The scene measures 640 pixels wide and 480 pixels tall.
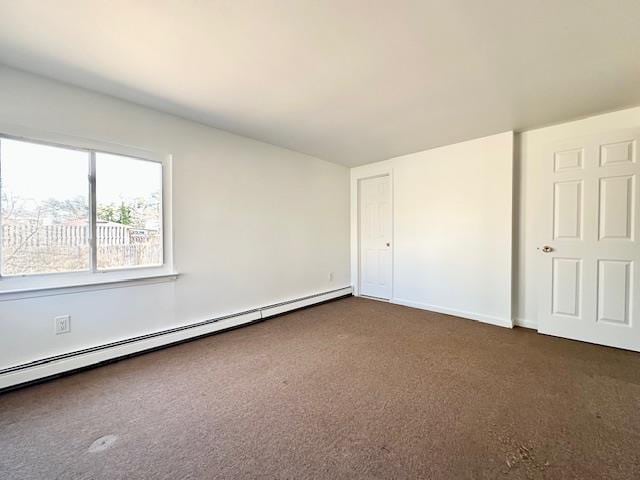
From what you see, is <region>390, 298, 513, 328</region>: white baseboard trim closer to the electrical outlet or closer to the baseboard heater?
the baseboard heater

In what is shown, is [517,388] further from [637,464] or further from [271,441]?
[271,441]

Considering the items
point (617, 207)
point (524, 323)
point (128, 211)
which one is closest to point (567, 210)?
point (617, 207)

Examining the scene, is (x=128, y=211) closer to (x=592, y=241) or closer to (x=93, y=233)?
(x=93, y=233)

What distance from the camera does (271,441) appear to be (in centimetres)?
151

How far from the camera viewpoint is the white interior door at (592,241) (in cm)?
261

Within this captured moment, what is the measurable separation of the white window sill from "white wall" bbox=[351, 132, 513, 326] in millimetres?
3207

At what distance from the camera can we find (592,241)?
2.78 m

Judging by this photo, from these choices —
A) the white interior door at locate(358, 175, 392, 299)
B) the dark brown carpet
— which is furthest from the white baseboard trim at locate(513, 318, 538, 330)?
the white interior door at locate(358, 175, 392, 299)

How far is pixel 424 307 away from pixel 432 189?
67.8 inches

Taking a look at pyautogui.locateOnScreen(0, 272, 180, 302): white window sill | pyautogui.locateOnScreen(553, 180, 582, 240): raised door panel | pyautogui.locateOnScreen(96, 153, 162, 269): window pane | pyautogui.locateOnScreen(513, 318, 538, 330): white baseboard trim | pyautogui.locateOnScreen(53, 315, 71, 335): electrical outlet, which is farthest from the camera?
pyautogui.locateOnScreen(513, 318, 538, 330): white baseboard trim

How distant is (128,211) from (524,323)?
4462 millimetres

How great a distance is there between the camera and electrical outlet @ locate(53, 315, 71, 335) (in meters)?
2.17

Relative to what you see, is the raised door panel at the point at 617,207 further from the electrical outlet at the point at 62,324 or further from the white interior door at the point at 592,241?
the electrical outlet at the point at 62,324

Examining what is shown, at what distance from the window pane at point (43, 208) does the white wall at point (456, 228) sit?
381cm
